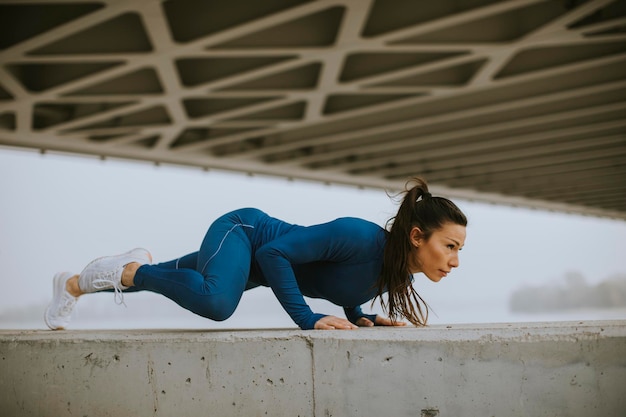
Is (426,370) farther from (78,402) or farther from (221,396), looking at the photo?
(78,402)

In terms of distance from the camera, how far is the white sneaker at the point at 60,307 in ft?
11.9

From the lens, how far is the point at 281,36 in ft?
40.9

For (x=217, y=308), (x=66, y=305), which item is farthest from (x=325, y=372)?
(x=66, y=305)

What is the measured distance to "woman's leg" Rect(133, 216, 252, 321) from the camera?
2947 millimetres

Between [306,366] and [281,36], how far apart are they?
10976 mm

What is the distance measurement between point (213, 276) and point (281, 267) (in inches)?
15.2

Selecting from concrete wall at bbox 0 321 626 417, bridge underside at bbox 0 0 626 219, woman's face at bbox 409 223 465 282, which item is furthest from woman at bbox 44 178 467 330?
bridge underside at bbox 0 0 626 219

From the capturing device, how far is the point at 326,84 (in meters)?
14.8

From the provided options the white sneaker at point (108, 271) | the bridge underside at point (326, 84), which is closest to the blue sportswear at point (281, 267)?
the white sneaker at point (108, 271)

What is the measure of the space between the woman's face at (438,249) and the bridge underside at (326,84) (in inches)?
336

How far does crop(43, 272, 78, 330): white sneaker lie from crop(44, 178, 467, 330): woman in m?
0.57

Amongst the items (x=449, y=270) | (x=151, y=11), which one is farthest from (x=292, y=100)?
(x=449, y=270)

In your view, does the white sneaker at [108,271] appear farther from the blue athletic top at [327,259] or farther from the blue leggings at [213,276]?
the blue athletic top at [327,259]

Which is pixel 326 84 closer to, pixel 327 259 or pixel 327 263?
pixel 327 263
